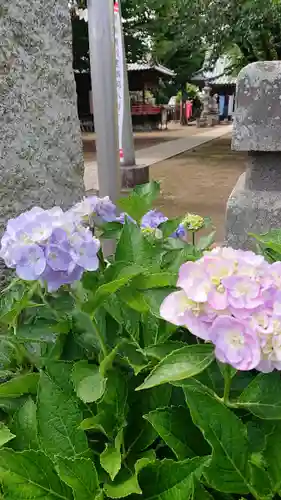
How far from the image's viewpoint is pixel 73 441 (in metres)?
0.91

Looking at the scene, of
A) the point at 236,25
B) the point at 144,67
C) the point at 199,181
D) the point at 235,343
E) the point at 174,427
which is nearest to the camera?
the point at 235,343

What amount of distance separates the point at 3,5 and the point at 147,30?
19110 millimetres

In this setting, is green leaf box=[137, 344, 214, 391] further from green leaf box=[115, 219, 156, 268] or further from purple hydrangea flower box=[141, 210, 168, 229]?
purple hydrangea flower box=[141, 210, 168, 229]

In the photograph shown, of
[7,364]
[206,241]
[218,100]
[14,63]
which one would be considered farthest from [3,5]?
[218,100]

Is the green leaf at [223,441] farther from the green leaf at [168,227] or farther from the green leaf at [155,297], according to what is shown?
the green leaf at [168,227]

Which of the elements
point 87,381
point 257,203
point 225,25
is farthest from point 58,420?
point 225,25

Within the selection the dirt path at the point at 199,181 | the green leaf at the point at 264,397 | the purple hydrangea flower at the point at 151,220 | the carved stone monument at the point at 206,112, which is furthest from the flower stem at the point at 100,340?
the carved stone monument at the point at 206,112

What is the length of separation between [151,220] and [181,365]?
27.3 inches

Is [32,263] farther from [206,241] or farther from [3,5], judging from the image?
[3,5]

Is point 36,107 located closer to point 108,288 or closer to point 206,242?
point 206,242

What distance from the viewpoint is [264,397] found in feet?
2.72

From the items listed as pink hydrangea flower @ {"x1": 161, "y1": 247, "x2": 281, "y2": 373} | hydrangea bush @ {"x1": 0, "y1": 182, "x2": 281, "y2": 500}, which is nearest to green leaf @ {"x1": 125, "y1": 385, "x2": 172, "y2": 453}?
hydrangea bush @ {"x1": 0, "y1": 182, "x2": 281, "y2": 500}

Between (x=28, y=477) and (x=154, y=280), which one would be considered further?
(x=154, y=280)

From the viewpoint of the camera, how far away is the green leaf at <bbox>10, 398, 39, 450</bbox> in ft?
3.19
